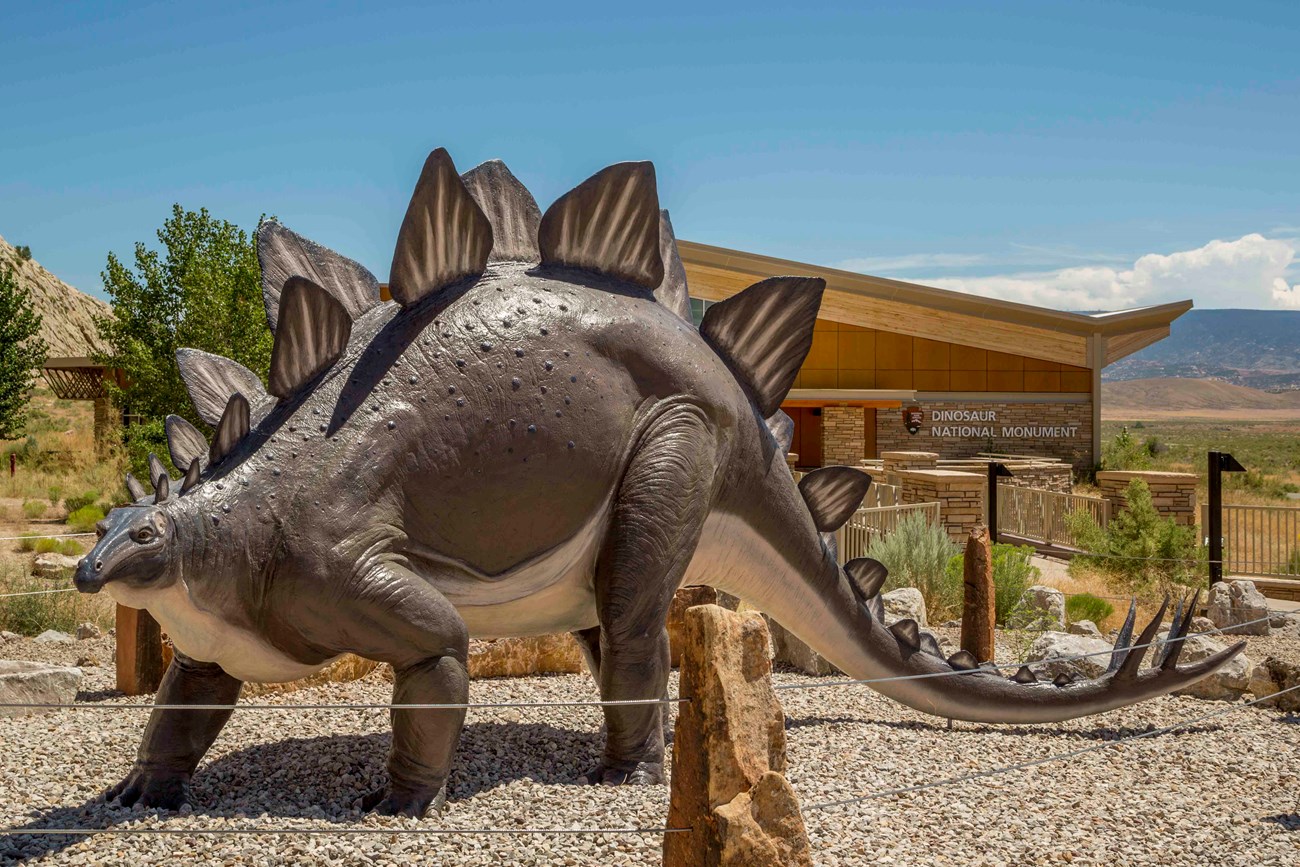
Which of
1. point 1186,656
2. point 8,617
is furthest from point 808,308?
point 8,617

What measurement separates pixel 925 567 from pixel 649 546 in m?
6.42

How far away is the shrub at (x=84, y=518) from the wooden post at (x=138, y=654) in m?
12.2

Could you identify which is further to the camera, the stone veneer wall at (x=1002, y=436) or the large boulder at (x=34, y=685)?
the stone veneer wall at (x=1002, y=436)

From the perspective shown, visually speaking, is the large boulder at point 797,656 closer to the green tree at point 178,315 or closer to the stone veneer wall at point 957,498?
the stone veneer wall at point 957,498

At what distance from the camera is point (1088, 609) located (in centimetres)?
912

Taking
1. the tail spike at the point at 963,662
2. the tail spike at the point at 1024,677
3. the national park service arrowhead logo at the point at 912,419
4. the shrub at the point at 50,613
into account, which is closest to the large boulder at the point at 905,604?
the tail spike at the point at 1024,677

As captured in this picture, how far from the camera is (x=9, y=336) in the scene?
23.6 meters

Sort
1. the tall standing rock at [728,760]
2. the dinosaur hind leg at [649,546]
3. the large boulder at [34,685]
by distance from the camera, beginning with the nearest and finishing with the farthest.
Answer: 1. the tall standing rock at [728,760]
2. the dinosaur hind leg at [649,546]
3. the large boulder at [34,685]

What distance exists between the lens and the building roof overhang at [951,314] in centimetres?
2352

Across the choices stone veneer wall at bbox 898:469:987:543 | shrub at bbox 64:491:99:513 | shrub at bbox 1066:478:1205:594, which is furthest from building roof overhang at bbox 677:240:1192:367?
shrub at bbox 64:491:99:513

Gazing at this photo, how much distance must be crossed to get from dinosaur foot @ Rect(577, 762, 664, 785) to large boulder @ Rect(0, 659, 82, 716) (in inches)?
123

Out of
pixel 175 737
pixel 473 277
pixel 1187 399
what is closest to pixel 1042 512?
pixel 473 277

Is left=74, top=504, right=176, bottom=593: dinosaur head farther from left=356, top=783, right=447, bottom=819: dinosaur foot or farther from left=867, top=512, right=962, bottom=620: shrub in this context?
left=867, top=512, right=962, bottom=620: shrub

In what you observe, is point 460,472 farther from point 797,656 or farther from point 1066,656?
point 797,656
